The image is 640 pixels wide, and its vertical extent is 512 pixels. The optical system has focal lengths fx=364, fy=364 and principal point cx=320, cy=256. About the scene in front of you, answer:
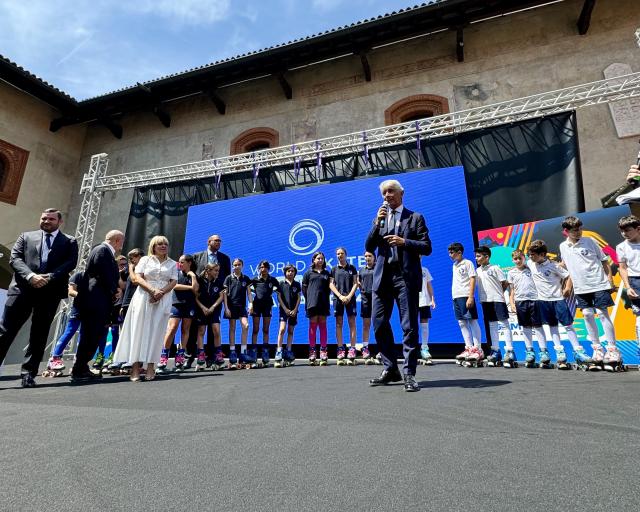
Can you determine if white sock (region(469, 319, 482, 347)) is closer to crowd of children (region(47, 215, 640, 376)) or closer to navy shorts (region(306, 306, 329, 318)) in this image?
crowd of children (region(47, 215, 640, 376))

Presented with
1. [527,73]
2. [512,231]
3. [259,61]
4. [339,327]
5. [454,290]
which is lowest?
[339,327]

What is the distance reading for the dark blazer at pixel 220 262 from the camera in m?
5.90

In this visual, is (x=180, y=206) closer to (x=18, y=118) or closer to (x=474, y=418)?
(x=18, y=118)

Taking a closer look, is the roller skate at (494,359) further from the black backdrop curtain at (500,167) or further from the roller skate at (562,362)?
the black backdrop curtain at (500,167)

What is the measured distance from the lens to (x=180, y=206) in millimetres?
11156

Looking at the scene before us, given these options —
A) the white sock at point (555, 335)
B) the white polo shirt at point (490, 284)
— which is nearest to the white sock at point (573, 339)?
the white sock at point (555, 335)

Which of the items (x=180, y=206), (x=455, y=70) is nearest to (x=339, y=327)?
(x=180, y=206)

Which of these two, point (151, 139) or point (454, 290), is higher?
point (151, 139)

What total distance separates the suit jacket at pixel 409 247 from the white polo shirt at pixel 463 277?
2484mm

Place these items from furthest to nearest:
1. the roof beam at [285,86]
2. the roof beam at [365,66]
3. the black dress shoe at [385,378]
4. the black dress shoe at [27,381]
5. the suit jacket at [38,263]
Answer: the roof beam at [285,86], the roof beam at [365,66], the suit jacket at [38,263], the black dress shoe at [27,381], the black dress shoe at [385,378]

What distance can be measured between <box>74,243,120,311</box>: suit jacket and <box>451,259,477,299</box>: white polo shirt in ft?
15.1

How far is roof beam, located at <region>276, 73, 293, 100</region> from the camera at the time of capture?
11.6 metres

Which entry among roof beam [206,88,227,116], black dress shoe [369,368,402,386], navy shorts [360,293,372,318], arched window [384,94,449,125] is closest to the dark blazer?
navy shorts [360,293,372,318]

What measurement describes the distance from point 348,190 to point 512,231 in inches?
141
